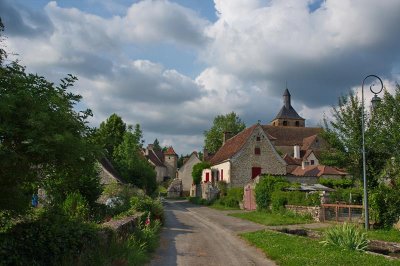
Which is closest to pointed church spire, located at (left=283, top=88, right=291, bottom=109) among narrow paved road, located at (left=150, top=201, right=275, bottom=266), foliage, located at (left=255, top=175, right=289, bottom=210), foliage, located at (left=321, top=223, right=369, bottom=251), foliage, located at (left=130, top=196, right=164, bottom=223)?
foliage, located at (left=255, top=175, right=289, bottom=210)

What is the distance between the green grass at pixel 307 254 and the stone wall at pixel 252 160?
26.4m

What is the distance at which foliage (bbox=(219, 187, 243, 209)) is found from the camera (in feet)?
120

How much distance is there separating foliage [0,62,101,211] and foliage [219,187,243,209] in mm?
29197

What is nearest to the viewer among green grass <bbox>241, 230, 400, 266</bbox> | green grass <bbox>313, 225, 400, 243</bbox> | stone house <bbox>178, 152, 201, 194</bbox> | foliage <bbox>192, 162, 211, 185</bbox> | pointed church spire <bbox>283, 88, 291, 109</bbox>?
green grass <bbox>241, 230, 400, 266</bbox>

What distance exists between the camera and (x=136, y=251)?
12.0 m

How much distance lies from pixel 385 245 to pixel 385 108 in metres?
5.45

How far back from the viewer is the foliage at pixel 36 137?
21.2 ft

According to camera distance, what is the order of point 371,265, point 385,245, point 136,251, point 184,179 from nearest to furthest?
point 371,265 < point 136,251 < point 385,245 < point 184,179

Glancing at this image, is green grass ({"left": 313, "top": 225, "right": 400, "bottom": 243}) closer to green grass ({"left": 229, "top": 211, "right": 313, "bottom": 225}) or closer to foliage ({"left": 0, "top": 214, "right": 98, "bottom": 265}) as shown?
green grass ({"left": 229, "top": 211, "right": 313, "bottom": 225})

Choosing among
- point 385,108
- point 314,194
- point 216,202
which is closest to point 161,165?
point 216,202

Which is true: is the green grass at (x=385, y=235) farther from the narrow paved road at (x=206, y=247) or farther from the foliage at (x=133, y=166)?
the foliage at (x=133, y=166)

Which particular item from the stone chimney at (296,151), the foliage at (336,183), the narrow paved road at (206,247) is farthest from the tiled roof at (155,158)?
the narrow paved road at (206,247)

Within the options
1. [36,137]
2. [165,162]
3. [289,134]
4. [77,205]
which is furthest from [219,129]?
[36,137]

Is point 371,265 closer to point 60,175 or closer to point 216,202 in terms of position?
point 60,175
